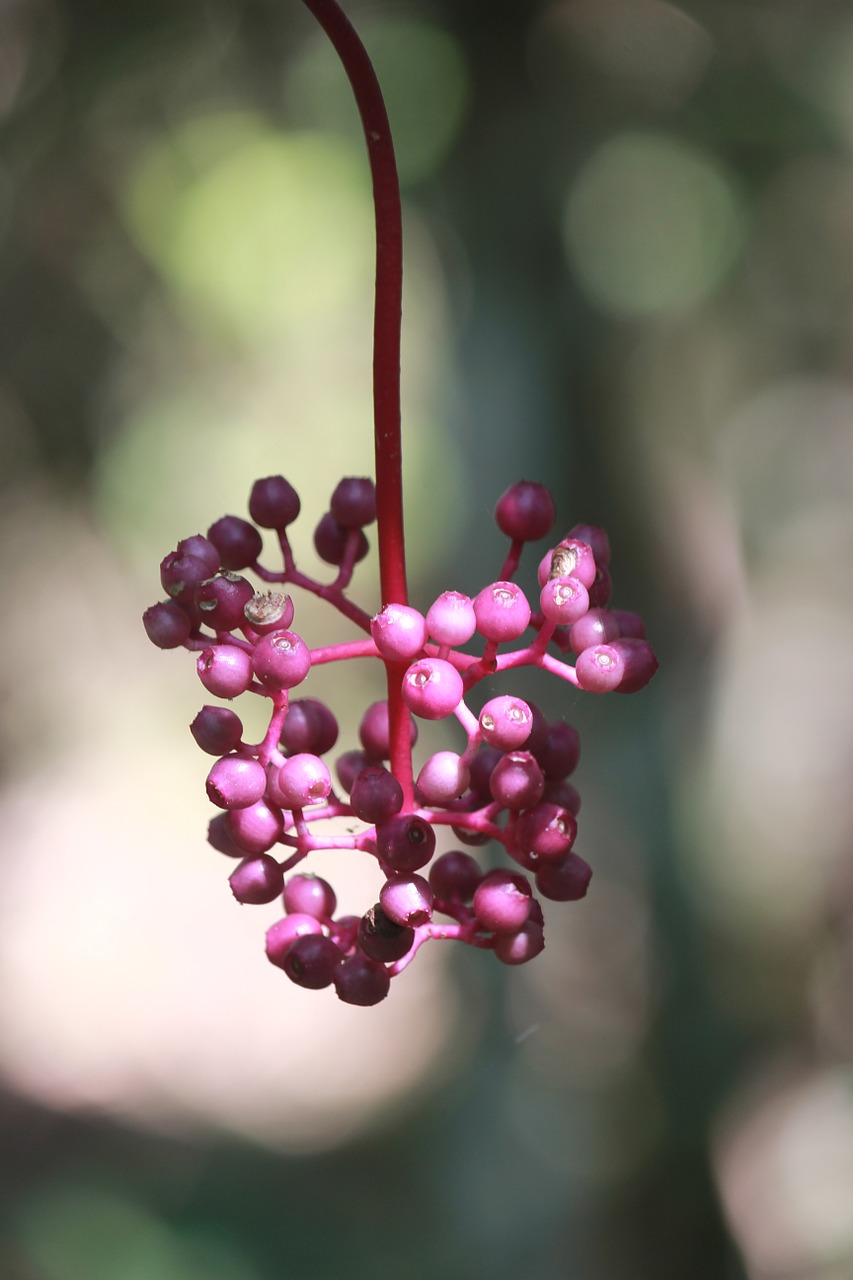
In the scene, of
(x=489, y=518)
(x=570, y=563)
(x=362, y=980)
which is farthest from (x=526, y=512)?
(x=489, y=518)

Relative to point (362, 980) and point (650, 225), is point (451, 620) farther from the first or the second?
point (650, 225)

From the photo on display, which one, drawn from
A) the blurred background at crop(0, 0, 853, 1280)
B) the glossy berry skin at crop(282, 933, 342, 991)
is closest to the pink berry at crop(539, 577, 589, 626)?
the glossy berry skin at crop(282, 933, 342, 991)

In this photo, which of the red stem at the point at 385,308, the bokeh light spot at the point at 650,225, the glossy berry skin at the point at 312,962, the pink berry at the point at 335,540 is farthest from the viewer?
the bokeh light spot at the point at 650,225

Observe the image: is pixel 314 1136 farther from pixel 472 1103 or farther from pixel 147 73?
pixel 147 73

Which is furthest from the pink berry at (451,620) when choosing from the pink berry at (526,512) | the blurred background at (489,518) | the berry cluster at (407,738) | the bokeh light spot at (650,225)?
the bokeh light spot at (650,225)

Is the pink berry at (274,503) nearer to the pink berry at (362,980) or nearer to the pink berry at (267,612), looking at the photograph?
the pink berry at (267,612)

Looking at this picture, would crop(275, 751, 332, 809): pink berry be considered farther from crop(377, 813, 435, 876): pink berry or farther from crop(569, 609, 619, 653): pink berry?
crop(569, 609, 619, 653): pink berry

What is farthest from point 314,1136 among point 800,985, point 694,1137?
point 800,985
